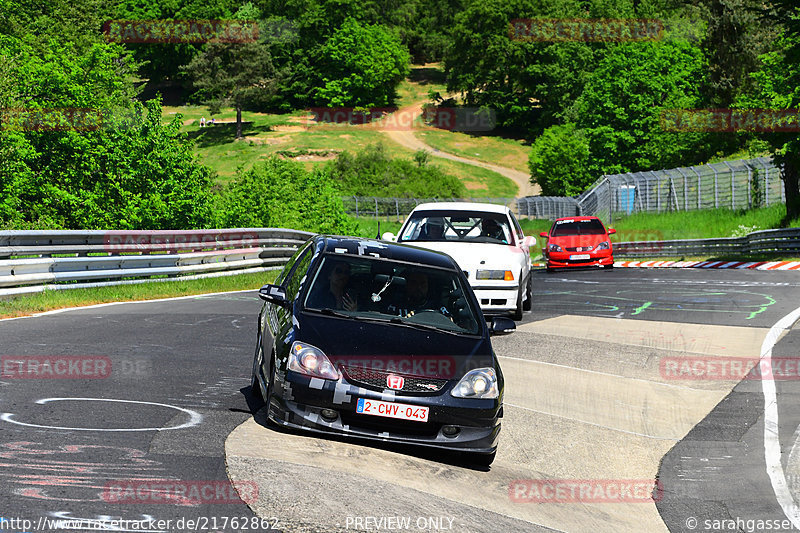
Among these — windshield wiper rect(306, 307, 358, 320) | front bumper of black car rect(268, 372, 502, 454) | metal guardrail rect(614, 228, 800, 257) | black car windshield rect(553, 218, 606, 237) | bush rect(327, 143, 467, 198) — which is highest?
windshield wiper rect(306, 307, 358, 320)

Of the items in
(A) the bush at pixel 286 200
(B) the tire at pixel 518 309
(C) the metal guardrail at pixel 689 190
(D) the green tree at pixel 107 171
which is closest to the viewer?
(B) the tire at pixel 518 309

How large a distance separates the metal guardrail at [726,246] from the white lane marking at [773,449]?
69.4 feet

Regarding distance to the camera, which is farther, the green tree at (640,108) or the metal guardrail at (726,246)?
the green tree at (640,108)

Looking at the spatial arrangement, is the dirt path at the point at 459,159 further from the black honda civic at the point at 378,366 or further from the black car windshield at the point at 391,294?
the black honda civic at the point at 378,366

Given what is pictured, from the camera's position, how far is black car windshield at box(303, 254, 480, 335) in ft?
25.5

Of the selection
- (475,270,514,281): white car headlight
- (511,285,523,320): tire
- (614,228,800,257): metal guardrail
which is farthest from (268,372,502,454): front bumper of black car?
(614,228,800,257): metal guardrail

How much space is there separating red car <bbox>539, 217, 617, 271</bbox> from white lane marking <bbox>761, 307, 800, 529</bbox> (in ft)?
54.3

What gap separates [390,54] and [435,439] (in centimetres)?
12269

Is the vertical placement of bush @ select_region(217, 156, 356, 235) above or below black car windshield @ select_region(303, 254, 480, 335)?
below

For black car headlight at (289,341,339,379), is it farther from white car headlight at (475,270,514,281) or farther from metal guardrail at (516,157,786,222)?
metal guardrail at (516,157,786,222)

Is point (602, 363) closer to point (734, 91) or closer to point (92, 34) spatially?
point (734, 91)

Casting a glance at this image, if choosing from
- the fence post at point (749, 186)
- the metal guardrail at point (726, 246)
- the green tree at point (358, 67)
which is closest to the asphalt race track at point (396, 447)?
the metal guardrail at point (726, 246)

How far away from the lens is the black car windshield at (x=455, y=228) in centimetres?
1498

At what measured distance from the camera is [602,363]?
12.0m
